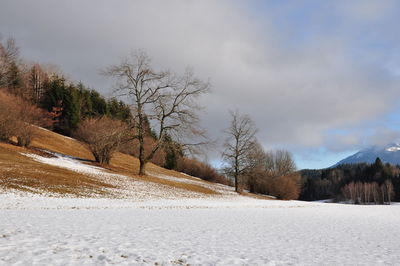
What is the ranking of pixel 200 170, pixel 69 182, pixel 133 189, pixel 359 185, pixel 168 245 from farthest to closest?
pixel 359 185, pixel 200 170, pixel 133 189, pixel 69 182, pixel 168 245

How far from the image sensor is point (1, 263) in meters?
6.60

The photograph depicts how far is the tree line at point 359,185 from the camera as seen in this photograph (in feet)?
415

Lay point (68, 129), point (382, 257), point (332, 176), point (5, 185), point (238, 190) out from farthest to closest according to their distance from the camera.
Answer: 1. point (332, 176)
2. point (68, 129)
3. point (238, 190)
4. point (5, 185)
5. point (382, 257)

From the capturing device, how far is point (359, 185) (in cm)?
13675

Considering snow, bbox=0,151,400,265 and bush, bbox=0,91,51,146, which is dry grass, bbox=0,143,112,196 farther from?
bush, bbox=0,91,51,146

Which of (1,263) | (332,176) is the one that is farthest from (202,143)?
(332,176)

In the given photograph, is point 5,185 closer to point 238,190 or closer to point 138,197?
point 138,197

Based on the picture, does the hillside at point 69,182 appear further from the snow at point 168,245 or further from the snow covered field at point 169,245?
the snow covered field at point 169,245

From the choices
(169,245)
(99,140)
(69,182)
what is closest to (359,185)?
(99,140)

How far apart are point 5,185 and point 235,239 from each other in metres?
19.0

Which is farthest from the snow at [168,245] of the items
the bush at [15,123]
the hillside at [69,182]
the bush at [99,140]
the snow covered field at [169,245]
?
the bush at [15,123]

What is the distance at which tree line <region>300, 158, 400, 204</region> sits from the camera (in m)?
126

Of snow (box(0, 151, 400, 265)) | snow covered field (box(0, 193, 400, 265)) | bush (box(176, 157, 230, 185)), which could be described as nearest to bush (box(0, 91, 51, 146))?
snow (box(0, 151, 400, 265))

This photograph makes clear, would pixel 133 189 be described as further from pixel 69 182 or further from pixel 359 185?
pixel 359 185
